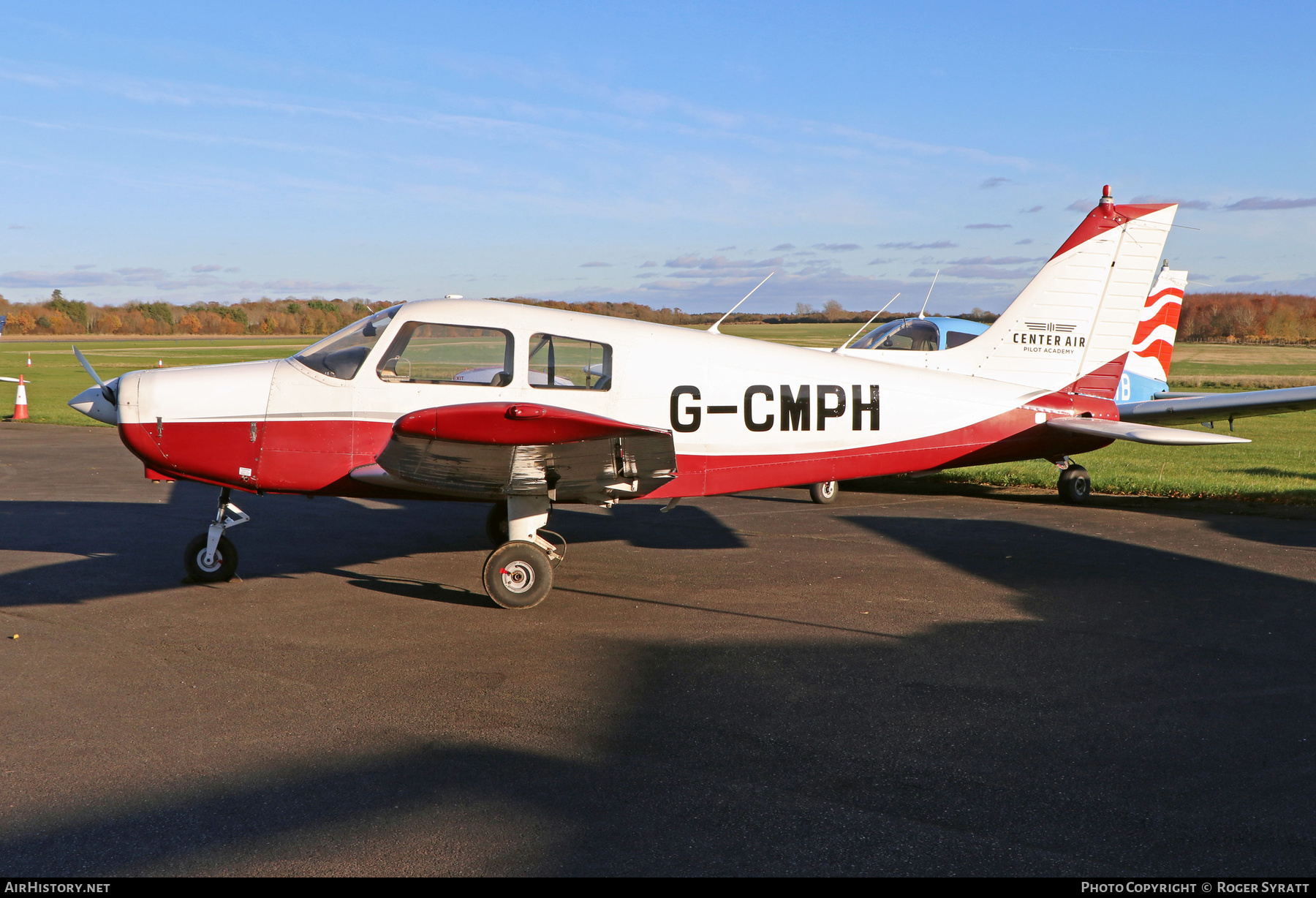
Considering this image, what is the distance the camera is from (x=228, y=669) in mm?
5262

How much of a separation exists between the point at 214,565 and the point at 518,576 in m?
2.55

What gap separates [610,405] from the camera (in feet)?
23.1

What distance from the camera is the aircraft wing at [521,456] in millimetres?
5801

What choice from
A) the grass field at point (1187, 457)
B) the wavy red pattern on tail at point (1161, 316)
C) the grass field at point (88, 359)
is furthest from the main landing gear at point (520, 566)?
the wavy red pattern on tail at point (1161, 316)

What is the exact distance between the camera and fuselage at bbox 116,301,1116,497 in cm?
681

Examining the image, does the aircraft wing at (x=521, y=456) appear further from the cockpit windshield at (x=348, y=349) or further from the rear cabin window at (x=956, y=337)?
the rear cabin window at (x=956, y=337)

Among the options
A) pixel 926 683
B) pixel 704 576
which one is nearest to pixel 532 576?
pixel 704 576

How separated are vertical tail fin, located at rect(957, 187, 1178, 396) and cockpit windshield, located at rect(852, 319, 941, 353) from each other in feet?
14.7

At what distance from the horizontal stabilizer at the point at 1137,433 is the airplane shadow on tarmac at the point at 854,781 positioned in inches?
75.3

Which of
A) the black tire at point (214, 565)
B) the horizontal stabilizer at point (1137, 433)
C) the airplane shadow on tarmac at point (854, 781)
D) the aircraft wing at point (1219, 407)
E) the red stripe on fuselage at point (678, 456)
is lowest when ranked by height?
the airplane shadow on tarmac at point (854, 781)

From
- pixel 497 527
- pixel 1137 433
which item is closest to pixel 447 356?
pixel 497 527
